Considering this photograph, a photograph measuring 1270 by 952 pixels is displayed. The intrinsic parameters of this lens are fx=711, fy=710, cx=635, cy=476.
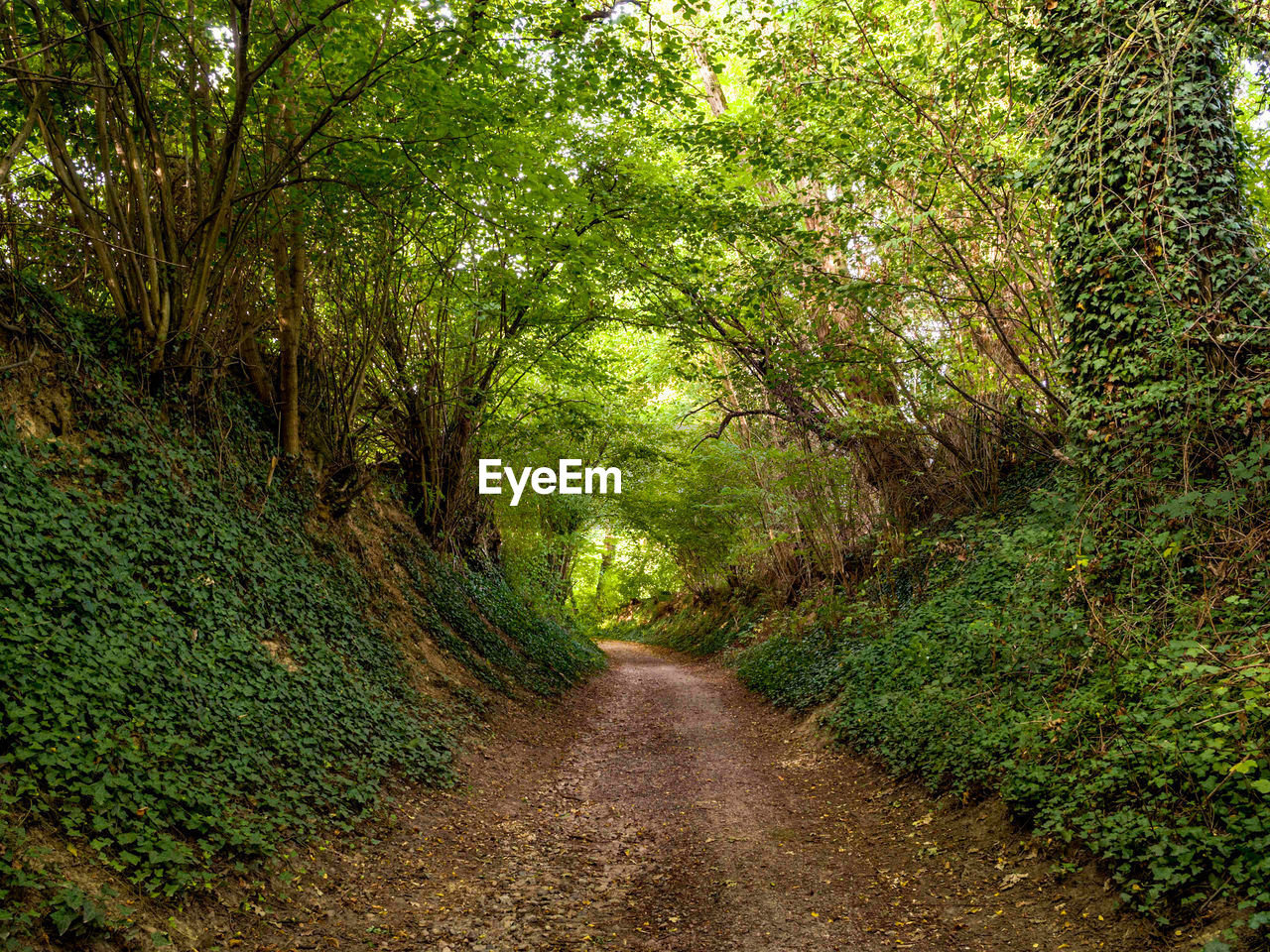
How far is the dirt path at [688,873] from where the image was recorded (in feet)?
13.7

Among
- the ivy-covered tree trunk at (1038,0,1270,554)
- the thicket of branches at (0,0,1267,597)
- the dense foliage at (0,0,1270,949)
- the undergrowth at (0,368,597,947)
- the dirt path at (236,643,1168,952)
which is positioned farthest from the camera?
the thicket of branches at (0,0,1267,597)

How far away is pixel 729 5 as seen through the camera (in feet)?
31.9

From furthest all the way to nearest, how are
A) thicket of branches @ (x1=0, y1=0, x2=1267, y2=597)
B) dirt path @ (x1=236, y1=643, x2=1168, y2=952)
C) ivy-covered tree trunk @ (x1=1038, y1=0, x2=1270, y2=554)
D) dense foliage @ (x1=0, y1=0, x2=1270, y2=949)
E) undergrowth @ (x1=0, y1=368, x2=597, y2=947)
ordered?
thicket of branches @ (x1=0, y1=0, x2=1267, y2=597) < ivy-covered tree trunk @ (x1=1038, y1=0, x2=1270, y2=554) < dense foliage @ (x1=0, y1=0, x2=1270, y2=949) < dirt path @ (x1=236, y1=643, x2=1168, y2=952) < undergrowth @ (x1=0, y1=368, x2=597, y2=947)

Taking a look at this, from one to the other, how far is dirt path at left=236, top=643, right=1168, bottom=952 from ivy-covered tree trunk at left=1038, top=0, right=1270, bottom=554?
9.04ft

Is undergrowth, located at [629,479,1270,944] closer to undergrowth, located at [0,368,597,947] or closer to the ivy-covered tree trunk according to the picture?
the ivy-covered tree trunk

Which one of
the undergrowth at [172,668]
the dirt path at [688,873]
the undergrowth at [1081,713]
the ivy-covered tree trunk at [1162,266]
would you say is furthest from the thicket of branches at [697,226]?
the dirt path at [688,873]

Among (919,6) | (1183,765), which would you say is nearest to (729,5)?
(919,6)

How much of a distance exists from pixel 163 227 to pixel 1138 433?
870 centimetres

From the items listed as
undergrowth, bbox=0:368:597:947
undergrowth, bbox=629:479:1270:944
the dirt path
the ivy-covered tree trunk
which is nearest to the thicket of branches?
the ivy-covered tree trunk

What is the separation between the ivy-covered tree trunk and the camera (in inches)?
206

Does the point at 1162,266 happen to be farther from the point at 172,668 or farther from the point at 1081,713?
the point at 172,668

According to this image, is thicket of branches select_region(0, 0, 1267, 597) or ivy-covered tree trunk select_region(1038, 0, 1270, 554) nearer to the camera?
ivy-covered tree trunk select_region(1038, 0, 1270, 554)

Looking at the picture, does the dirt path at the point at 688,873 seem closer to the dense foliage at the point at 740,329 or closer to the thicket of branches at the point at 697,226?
the dense foliage at the point at 740,329

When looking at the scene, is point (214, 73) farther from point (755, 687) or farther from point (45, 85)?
point (755, 687)
